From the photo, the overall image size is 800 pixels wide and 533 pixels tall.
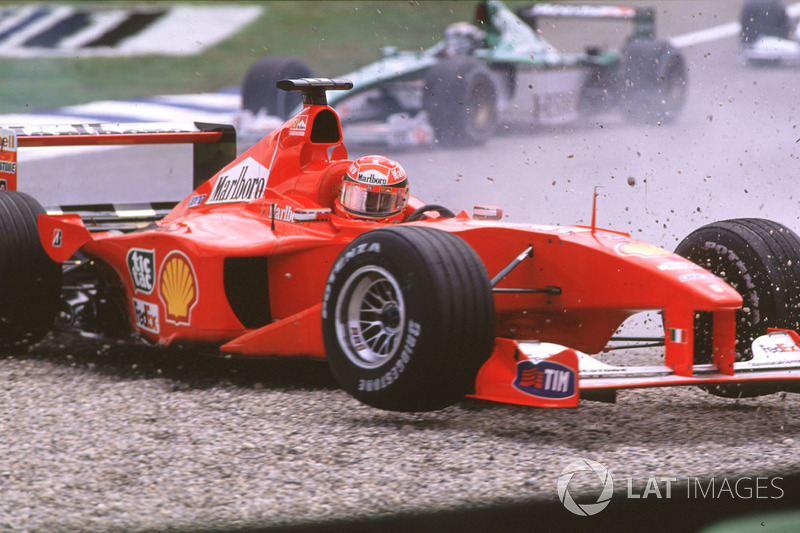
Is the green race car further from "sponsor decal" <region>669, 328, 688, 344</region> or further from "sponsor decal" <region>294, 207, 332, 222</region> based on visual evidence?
"sponsor decal" <region>669, 328, 688, 344</region>

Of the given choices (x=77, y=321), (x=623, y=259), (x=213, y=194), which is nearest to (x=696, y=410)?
(x=623, y=259)

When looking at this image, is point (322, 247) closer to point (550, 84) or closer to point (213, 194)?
point (213, 194)

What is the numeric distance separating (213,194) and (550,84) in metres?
7.85

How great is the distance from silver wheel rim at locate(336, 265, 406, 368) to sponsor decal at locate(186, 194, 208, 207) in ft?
5.97

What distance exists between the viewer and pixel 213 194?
5578 millimetres

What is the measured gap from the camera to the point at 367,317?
4.15 metres

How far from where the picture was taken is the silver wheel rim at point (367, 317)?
157 inches

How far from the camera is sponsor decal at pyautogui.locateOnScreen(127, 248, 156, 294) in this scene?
525 centimetres

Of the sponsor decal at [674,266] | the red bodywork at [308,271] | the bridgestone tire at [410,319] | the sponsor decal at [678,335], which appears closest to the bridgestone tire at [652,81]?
the red bodywork at [308,271]

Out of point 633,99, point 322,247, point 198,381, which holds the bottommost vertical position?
point 198,381

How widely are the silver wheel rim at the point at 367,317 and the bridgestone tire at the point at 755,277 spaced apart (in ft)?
4.07

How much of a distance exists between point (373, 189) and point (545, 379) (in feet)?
4.95

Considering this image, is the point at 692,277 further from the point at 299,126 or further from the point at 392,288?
the point at 299,126

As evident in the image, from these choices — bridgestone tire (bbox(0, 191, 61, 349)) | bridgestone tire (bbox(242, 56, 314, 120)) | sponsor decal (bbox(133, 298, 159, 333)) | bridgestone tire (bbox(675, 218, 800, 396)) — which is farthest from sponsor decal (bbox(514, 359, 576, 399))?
bridgestone tire (bbox(242, 56, 314, 120))
